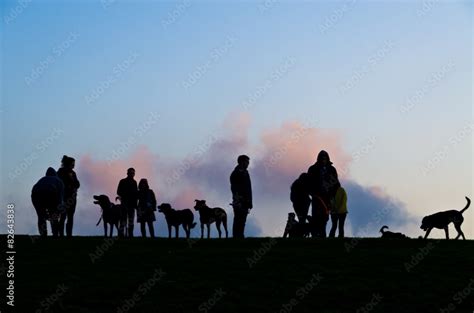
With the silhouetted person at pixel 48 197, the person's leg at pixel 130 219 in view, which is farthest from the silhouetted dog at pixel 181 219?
the silhouetted person at pixel 48 197

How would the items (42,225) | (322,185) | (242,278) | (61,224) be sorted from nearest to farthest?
(242,278), (42,225), (61,224), (322,185)

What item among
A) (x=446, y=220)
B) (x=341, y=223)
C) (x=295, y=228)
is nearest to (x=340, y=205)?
(x=341, y=223)

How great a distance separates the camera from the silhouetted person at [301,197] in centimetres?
2706

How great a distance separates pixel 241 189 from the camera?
1025 inches

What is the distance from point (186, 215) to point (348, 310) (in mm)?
19313

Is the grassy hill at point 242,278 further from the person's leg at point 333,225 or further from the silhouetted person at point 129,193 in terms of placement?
the silhouetted person at point 129,193

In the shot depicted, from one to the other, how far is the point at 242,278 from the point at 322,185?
983 centimetres

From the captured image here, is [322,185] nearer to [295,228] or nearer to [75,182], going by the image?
[295,228]

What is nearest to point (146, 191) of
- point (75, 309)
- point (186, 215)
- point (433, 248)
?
point (186, 215)

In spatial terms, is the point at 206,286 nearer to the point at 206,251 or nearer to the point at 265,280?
the point at 265,280

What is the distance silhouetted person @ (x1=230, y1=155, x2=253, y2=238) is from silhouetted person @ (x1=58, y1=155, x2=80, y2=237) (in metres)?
4.52

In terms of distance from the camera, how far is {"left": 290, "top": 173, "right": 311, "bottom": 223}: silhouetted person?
27062mm

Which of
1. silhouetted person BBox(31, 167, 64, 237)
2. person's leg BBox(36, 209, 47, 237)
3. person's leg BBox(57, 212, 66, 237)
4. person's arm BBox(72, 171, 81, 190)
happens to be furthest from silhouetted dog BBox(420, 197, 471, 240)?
person's leg BBox(36, 209, 47, 237)

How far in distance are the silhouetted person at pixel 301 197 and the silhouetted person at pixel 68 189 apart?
6.41 meters
